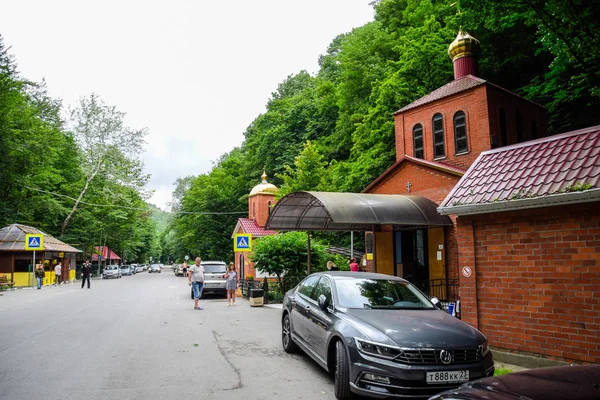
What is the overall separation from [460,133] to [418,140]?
221 centimetres

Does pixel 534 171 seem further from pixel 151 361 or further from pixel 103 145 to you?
pixel 103 145

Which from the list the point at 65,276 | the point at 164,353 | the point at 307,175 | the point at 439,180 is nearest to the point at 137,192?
the point at 65,276

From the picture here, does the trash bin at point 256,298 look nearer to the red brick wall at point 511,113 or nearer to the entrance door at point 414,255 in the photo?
the entrance door at point 414,255

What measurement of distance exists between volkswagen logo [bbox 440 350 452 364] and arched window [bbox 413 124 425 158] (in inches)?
612

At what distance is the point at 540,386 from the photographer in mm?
2711

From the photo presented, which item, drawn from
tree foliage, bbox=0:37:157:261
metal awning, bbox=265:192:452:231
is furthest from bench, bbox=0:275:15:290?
metal awning, bbox=265:192:452:231

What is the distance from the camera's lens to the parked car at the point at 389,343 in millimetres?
4781

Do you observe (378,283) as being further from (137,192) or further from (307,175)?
(137,192)

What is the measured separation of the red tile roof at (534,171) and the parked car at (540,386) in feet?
13.8

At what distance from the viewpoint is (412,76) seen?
24781mm

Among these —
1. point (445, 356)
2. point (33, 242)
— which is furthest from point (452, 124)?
point (33, 242)

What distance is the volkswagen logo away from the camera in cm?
486

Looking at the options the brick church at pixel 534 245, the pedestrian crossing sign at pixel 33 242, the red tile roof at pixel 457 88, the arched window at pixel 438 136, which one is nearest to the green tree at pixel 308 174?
the red tile roof at pixel 457 88

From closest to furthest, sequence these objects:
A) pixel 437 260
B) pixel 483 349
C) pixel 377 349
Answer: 1. pixel 377 349
2. pixel 483 349
3. pixel 437 260
